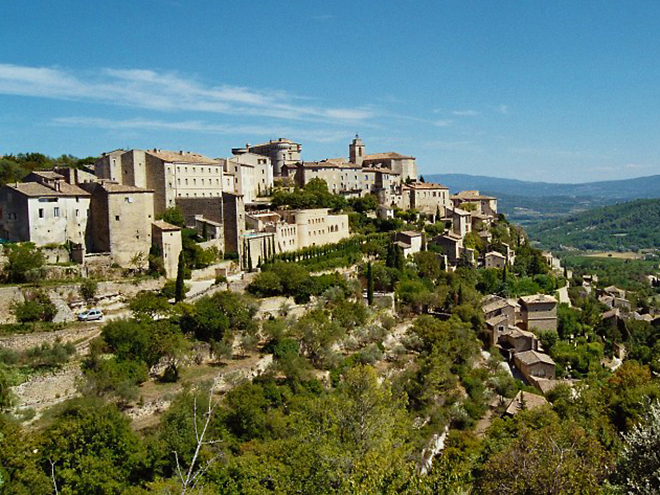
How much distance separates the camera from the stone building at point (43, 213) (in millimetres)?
32344

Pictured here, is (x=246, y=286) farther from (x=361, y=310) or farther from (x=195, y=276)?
(x=361, y=310)

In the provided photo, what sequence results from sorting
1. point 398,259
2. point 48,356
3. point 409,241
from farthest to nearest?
1. point 409,241
2. point 398,259
3. point 48,356

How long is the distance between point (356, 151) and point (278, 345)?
1755 inches

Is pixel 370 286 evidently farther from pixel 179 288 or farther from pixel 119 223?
pixel 119 223

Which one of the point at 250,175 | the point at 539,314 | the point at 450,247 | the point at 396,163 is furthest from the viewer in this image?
the point at 396,163

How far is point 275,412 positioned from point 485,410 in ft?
42.0

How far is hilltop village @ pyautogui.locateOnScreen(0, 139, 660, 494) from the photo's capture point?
1822 centimetres

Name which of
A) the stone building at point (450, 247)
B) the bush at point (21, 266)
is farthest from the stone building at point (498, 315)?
the bush at point (21, 266)

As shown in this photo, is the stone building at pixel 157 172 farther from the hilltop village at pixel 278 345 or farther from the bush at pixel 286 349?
the bush at pixel 286 349

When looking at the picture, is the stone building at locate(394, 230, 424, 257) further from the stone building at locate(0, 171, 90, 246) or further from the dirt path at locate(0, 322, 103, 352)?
the dirt path at locate(0, 322, 103, 352)

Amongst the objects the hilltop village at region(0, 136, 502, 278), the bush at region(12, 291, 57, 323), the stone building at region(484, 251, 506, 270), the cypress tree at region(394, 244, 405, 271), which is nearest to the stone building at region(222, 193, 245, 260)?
the hilltop village at region(0, 136, 502, 278)

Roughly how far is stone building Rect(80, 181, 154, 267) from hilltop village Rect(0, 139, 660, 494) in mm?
119

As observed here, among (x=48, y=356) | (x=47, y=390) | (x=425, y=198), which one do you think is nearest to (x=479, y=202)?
(x=425, y=198)

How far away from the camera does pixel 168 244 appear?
115 ft
